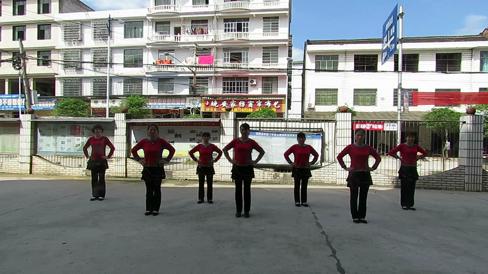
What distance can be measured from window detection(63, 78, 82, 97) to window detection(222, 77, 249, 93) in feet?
51.0

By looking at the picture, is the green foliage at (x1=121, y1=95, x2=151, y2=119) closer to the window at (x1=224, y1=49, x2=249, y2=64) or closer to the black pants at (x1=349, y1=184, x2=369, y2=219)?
the window at (x1=224, y1=49, x2=249, y2=64)

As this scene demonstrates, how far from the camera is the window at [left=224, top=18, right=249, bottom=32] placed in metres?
42.2

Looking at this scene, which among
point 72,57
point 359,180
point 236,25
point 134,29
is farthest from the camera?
point 72,57

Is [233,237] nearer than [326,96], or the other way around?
[233,237]

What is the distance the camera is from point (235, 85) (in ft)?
136

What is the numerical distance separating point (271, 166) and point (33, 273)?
405 inches

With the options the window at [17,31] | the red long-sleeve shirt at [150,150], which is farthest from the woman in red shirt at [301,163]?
the window at [17,31]

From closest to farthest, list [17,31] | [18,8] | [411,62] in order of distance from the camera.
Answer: [411,62]
[17,31]
[18,8]

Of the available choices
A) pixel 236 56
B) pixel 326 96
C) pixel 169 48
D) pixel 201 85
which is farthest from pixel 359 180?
pixel 169 48

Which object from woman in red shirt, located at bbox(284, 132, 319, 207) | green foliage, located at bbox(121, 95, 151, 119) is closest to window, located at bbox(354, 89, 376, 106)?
green foliage, located at bbox(121, 95, 151, 119)

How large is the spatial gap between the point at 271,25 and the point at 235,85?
22.5 feet

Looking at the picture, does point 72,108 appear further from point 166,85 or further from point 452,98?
point 452,98

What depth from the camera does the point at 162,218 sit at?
24.5 feet

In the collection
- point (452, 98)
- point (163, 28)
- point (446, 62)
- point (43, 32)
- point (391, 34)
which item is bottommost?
point (452, 98)
